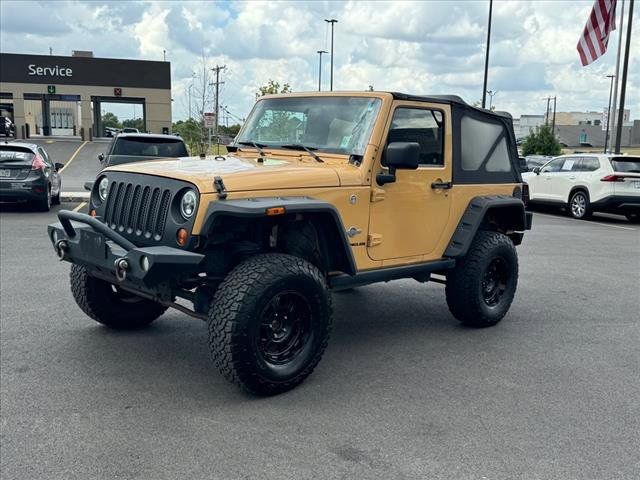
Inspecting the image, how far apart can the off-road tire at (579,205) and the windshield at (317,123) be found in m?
11.9

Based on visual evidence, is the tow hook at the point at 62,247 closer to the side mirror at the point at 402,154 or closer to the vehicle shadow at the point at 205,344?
the vehicle shadow at the point at 205,344

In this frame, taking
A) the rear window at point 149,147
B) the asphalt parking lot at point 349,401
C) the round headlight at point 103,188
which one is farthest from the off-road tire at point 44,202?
the round headlight at point 103,188

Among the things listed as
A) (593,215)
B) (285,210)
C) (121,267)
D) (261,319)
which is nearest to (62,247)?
(121,267)

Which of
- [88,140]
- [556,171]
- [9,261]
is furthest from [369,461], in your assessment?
[88,140]

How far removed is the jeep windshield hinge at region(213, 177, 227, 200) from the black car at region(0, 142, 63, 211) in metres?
A: 10.3

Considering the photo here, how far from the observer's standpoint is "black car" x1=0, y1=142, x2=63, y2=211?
42.4 feet

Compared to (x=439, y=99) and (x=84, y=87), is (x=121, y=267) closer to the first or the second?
(x=439, y=99)

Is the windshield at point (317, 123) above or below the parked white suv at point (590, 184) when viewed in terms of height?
above

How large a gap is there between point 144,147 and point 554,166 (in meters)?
10.4

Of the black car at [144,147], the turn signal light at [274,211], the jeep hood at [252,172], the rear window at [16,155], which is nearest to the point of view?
the turn signal light at [274,211]

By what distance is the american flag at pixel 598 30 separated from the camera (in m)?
20.7

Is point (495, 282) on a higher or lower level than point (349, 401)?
higher

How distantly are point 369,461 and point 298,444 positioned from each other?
1.36 ft

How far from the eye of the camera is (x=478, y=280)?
5703 mm
